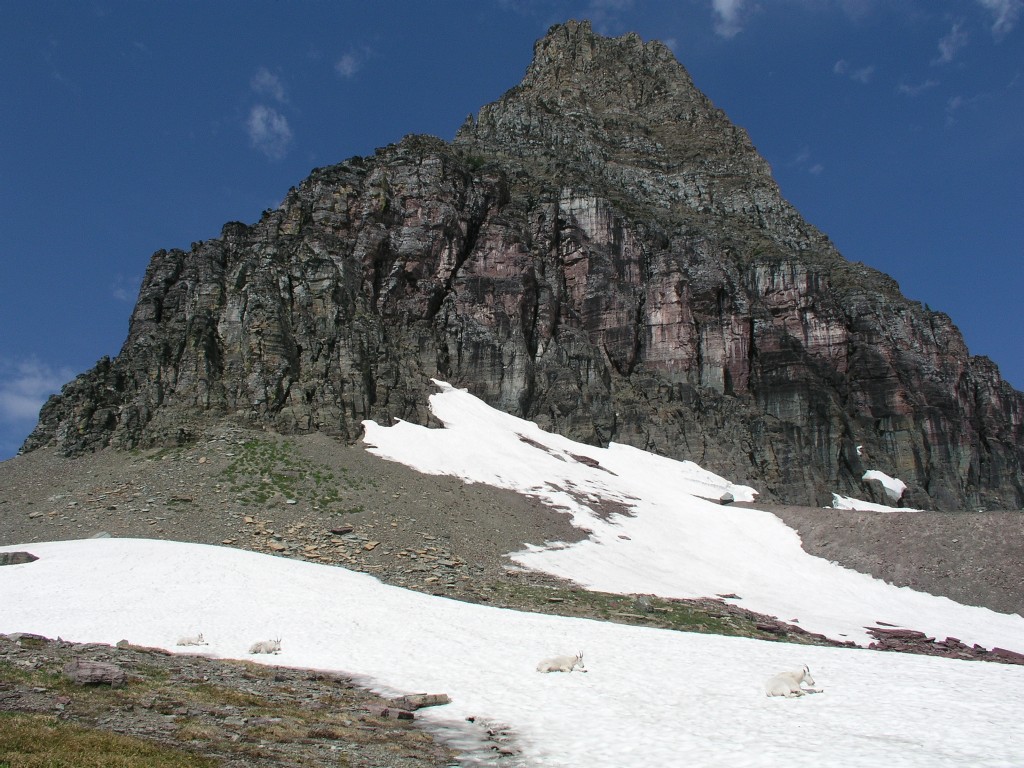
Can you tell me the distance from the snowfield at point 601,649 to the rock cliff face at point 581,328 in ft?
81.9

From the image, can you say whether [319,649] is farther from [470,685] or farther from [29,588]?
[29,588]

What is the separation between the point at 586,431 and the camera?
67.4m

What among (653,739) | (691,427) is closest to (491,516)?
(653,739)

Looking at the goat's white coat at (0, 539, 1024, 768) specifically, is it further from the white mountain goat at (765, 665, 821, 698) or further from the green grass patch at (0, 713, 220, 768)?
the green grass patch at (0, 713, 220, 768)

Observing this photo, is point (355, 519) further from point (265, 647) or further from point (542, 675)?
point (542, 675)

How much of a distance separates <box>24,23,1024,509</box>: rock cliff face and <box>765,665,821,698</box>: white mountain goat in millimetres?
40137

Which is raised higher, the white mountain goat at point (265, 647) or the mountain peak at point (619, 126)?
the mountain peak at point (619, 126)

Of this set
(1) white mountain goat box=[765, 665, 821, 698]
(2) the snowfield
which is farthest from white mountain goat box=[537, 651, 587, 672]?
(1) white mountain goat box=[765, 665, 821, 698]

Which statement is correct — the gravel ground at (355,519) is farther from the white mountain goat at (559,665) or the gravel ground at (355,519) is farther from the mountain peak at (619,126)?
the mountain peak at (619,126)

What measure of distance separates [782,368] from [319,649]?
70.7m

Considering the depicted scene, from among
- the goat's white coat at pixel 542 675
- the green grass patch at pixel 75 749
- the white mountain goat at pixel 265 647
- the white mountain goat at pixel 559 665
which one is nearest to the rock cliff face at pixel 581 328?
the goat's white coat at pixel 542 675

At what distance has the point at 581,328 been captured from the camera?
258 feet

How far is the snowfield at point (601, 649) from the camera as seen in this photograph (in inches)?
433

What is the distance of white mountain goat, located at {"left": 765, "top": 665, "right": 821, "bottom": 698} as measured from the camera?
46.3 ft
